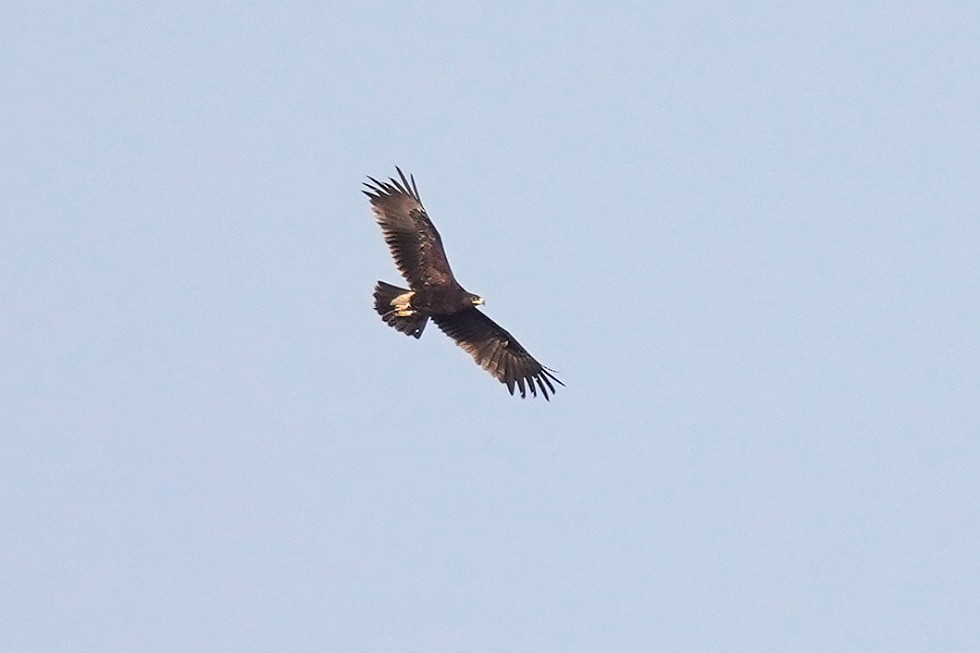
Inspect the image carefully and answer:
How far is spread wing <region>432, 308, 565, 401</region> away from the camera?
39.1 m

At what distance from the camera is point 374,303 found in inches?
1487

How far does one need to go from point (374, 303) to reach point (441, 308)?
3.73ft

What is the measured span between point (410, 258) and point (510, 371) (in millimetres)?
3383

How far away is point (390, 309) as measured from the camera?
124ft

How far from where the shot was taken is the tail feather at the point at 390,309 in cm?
3775

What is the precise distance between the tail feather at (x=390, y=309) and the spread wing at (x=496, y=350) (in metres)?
0.86

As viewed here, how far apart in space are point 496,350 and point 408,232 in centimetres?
321

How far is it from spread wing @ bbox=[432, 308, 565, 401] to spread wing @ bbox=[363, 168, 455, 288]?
4.43ft

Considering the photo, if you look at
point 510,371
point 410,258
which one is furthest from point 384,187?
point 510,371

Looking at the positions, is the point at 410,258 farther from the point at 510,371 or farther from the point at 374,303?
the point at 510,371

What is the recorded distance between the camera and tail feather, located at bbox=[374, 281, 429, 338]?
37750 millimetres

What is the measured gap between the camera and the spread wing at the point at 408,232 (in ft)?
123

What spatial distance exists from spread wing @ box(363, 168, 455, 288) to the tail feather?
375mm

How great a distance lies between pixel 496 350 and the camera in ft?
130
